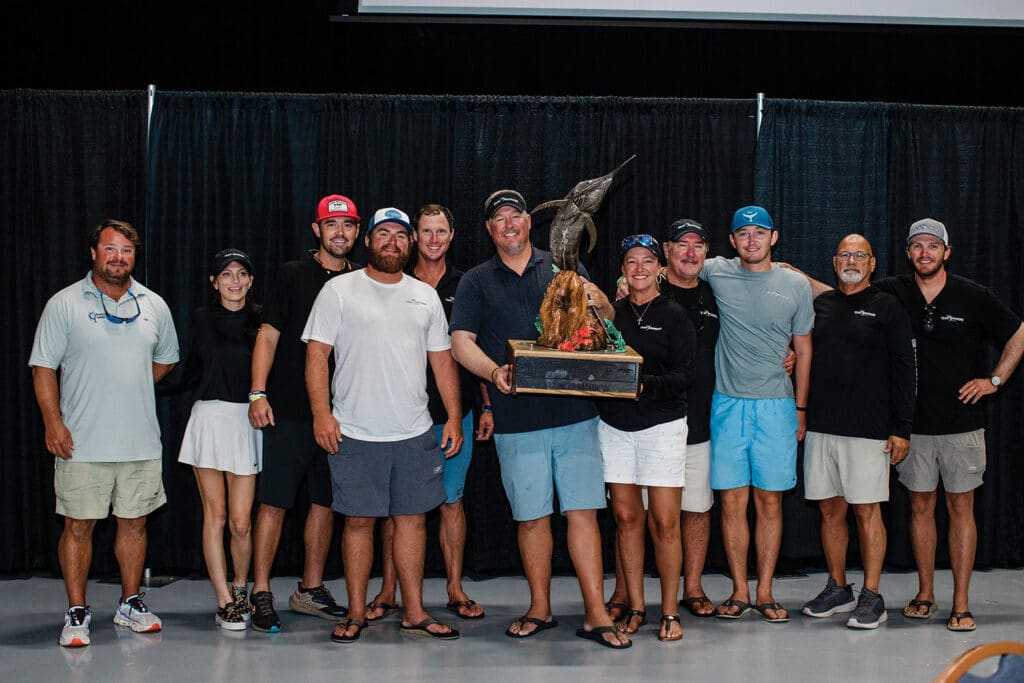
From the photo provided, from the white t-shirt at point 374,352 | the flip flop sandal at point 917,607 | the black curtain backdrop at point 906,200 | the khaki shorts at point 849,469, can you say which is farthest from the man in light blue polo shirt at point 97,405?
the flip flop sandal at point 917,607

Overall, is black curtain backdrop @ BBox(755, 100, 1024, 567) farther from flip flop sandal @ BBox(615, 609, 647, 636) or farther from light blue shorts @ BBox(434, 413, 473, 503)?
light blue shorts @ BBox(434, 413, 473, 503)

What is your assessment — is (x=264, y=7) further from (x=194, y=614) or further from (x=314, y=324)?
(x=194, y=614)

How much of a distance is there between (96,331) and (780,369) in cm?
284

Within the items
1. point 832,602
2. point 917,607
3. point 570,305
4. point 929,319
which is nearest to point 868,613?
point 832,602

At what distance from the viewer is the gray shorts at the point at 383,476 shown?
4.02 metres

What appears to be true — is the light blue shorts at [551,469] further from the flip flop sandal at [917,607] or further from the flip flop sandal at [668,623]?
the flip flop sandal at [917,607]

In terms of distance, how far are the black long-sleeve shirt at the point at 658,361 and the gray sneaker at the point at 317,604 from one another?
147cm

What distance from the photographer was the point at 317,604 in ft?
14.7

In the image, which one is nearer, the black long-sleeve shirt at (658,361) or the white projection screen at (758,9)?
the black long-sleeve shirt at (658,361)

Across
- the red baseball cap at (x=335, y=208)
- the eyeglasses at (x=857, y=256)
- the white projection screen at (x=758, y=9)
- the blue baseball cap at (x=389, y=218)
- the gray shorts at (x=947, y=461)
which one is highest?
the white projection screen at (x=758, y=9)

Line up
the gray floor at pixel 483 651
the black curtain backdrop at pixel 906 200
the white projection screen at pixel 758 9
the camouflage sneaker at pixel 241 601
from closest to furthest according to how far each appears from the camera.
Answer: the gray floor at pixel 483 651, the camouflage sneaker at pixel 241 601, the white projection screen at pixel 758 9, the black curtain backdrop at pixel 906 200

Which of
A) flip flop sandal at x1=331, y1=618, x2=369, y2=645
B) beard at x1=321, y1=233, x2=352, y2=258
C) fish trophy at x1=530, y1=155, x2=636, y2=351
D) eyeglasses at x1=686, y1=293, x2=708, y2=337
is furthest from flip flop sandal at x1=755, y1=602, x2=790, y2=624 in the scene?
beard at x1=321, y1=233, x2=352, y2=258

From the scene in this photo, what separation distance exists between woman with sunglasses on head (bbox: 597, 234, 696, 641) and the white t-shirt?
0.77 metres

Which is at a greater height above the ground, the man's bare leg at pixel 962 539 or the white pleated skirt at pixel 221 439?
the white pleated skirt at pixel 221 439
